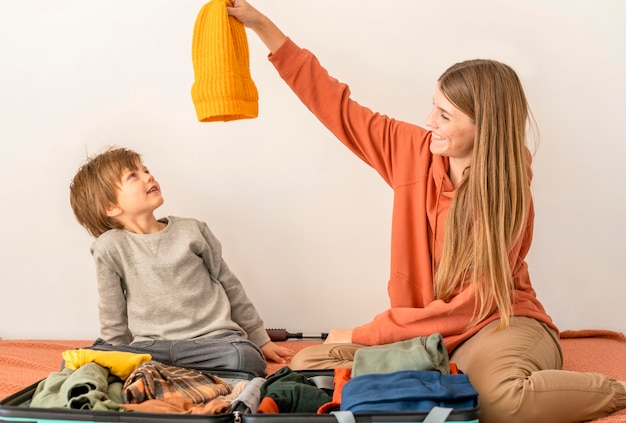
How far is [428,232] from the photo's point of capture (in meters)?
1.88

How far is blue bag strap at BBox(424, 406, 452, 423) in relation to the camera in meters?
1.36

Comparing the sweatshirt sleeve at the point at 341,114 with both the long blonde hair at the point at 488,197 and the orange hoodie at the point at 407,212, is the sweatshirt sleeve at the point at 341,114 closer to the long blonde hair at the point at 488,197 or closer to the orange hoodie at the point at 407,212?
the orange hoodie at the point at 407,212

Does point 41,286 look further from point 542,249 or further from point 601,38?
point 601,38

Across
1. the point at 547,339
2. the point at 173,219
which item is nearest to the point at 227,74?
the point at 173,219

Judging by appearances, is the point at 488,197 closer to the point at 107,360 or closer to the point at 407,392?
the point at 407,392

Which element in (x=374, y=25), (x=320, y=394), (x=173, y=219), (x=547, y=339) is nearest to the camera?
(x=320, y=394)

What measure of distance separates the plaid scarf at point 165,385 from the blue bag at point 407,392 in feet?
0.97

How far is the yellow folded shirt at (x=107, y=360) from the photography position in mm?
1606

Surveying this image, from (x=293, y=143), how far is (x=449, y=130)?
652 mm

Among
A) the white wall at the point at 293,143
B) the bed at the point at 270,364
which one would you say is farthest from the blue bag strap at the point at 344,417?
the white wall at the point at 293,143

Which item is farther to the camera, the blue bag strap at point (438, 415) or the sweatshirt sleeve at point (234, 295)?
the sweatshirt sleeve at point (234, 295)

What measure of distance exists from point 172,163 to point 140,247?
45 cm

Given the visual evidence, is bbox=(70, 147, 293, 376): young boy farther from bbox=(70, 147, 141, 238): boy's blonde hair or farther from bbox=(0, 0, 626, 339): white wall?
bbox=(0, 0, 626, 339): white wall

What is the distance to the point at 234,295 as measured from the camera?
2057 mm
